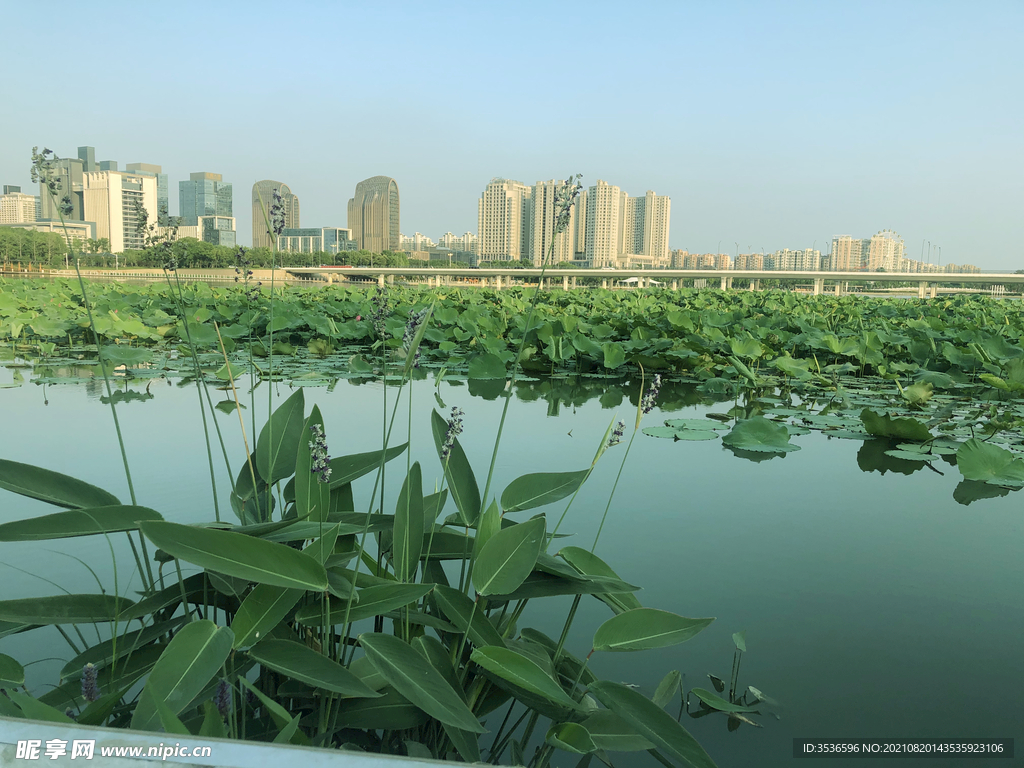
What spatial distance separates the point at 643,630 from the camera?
2.50ft

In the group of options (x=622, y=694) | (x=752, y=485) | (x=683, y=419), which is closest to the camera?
(x=622, y=694)

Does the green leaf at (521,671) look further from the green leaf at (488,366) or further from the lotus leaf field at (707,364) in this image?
the green leaf at (488,366)

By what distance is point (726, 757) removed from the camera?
81 centimetres

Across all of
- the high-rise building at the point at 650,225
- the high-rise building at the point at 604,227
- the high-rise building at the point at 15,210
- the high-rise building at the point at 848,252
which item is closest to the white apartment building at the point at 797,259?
the high-rise building at the point at 848,252

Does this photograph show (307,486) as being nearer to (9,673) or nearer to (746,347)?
(9,673)

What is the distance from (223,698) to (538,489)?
0.46 m

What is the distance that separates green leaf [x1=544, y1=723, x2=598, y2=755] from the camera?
68 cm

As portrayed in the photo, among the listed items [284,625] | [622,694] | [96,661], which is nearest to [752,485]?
[622,694]

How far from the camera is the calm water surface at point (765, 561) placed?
0.92m

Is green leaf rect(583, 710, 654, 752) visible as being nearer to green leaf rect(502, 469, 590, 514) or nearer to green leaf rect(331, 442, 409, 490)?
green leaf rect(502, 469, 590, 514)

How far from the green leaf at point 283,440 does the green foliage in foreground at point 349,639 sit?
0.03ft

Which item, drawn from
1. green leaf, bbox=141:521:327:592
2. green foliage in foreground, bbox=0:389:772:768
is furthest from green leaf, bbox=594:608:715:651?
green leaf, bbox=141:521:327:592

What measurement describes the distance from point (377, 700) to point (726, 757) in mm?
424

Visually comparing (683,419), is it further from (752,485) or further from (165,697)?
(165,697)
